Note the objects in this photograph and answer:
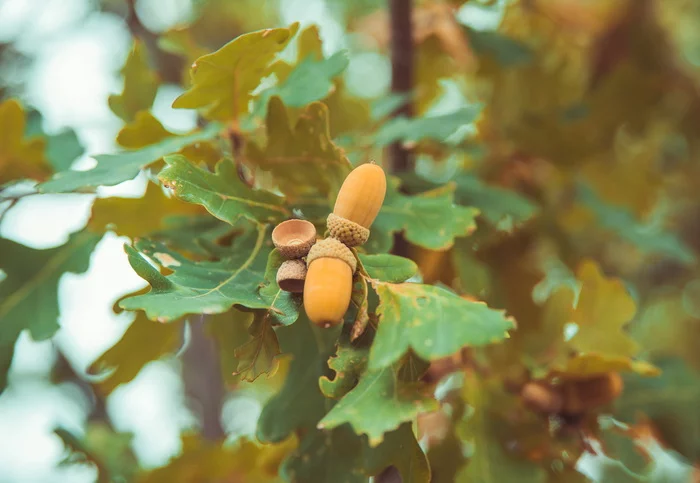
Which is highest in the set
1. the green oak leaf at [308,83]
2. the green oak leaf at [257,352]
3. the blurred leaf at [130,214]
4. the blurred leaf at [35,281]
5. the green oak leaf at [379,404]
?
the green oak leaf at [308,83]

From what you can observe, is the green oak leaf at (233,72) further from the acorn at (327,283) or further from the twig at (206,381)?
the twig at (206,381)

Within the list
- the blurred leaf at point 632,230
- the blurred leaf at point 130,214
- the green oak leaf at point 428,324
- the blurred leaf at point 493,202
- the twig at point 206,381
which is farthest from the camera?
the twig at point 206,381

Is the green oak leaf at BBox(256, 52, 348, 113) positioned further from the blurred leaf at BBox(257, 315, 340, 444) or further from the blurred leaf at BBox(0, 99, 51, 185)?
the blurred leaf at BBox(0, 99, 51, 185)

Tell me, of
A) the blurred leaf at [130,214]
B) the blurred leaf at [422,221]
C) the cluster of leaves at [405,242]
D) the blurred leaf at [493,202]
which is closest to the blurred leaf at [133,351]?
the cluster of leaves at [405,242]

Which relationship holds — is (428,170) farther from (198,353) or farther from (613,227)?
(198,353)

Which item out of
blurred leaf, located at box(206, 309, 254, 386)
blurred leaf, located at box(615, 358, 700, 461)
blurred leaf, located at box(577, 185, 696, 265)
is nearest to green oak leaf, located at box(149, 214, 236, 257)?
blurred leaf, located at box(206, 309, 254, 386)

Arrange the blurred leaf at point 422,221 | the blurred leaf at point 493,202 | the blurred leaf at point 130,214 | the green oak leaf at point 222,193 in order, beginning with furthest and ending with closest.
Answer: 1. the blurred leaf at point 493,202
2. the blurred leaf at point 130,214
3. the blurred leaf at point 422,221
4. the green oak leaf at point 222,193

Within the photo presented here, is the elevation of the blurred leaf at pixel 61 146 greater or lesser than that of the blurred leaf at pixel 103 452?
greater

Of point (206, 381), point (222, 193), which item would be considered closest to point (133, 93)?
point (222, 193)
